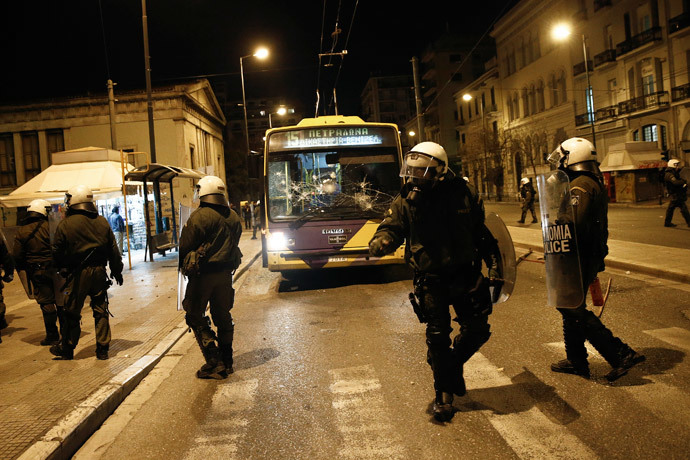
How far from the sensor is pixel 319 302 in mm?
9375

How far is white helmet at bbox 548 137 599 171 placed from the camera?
4.62 meters

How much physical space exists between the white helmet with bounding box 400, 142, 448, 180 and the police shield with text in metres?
1.05

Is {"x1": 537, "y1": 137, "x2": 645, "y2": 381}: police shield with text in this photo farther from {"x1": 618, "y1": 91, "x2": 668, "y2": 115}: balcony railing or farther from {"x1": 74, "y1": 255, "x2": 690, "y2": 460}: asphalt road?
{"x1": 618, "y1": 91, "x2": 668, "y2": 115}: balcony railing

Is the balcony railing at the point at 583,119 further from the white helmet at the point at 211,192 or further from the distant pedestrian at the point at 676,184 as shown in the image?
the white helmet at the point at 211,192

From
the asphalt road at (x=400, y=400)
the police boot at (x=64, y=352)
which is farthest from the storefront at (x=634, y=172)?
the police boot at (x=64, y=352)

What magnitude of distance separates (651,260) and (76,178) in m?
17.7

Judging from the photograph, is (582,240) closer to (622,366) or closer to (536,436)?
(622,366)

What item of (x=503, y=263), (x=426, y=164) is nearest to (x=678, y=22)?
(x=503, y=263)

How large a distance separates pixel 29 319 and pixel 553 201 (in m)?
8.45

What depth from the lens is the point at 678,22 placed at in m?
33.6

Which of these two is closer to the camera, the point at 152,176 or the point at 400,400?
the point at 400,400

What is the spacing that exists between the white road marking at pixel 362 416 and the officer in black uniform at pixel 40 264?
397cm

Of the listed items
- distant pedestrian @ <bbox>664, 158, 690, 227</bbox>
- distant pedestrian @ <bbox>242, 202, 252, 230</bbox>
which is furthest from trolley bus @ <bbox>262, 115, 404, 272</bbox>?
distant pedestrian @ <bbox>242, 202, 252, 230</bbox>

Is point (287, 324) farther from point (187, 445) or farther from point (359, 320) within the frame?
point (187, 445)
